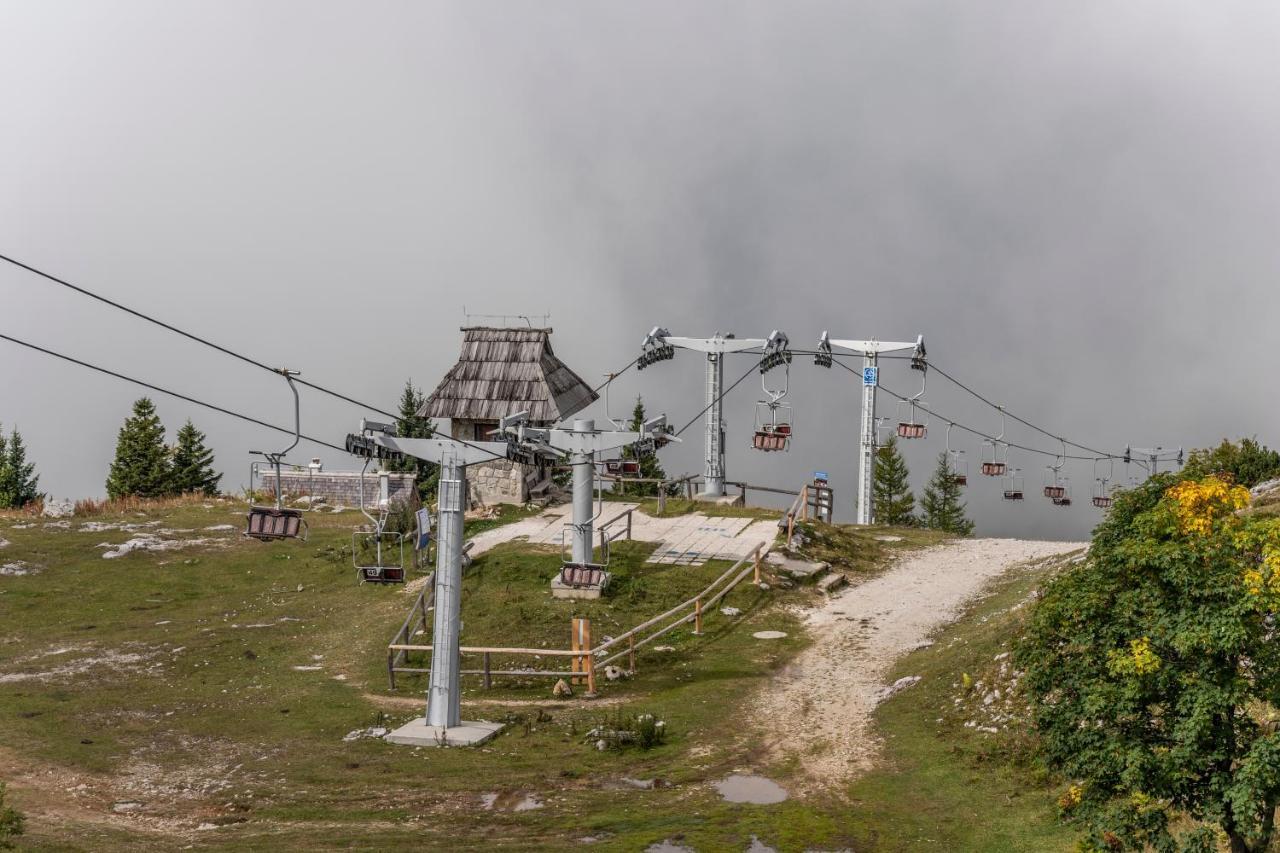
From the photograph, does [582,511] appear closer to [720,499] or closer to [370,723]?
[370,723]

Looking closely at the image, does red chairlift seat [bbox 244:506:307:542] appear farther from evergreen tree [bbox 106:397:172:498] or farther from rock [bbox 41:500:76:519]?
evergreen tree [bbox 106:397:172:498]

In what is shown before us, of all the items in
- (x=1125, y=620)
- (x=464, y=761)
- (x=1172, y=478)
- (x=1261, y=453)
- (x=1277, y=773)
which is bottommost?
(x=464, y=761)

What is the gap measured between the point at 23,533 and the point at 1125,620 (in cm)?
4041

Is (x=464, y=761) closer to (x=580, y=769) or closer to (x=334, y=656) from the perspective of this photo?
(x=580, y=769)

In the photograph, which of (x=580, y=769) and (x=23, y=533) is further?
(x=23, y=533)

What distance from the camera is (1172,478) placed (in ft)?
50.3

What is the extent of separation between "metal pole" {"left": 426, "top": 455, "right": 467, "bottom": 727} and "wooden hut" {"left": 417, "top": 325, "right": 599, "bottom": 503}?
20063 mm

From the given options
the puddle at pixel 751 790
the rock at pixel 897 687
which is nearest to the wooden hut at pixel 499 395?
the rock at pixel 897 687

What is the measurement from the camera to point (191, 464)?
227 feet

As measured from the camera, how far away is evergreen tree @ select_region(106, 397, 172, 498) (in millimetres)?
67625

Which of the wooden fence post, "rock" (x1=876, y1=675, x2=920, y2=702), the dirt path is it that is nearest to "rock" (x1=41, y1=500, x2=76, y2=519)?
the wooden fence post

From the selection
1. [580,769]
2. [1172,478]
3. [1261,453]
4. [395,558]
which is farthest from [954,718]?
[1261,453]

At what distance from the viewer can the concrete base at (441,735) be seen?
22547 millimetres

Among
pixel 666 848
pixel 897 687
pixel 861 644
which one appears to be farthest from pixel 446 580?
pixel 861 644
